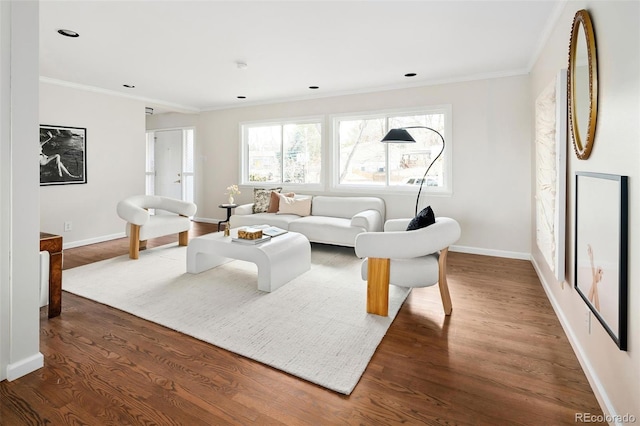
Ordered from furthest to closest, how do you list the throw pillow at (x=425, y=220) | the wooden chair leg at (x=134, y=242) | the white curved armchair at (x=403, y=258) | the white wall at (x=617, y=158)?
1. the wooden chair leg at (x=134, y=242)
2. the throw pillow at (x=425, y=220)
3. the white curved armchair at (x=403, y=258)
4. the white wall at (x=617, y=158)

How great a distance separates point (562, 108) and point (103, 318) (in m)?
3.70

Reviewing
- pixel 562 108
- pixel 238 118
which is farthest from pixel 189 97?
pixel 562 108

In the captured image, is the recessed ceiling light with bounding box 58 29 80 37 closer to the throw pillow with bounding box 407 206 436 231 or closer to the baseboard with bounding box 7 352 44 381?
the baseboard with bounding box 7 352 44 381

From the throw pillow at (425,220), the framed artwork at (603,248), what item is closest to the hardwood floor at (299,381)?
the framed artwork at (603,248)

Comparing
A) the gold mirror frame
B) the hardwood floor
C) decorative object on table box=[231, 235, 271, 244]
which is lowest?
the hardwood floor

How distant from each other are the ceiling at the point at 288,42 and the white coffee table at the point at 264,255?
2.01 m

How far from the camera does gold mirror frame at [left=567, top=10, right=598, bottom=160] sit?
1.74 meters

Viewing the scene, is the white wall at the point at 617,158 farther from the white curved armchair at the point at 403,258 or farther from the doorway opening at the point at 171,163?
the doorway opening at the point at 171,163

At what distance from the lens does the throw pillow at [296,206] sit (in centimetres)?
545

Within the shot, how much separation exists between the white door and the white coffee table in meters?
4.39

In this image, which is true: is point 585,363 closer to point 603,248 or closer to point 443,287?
point 603,248

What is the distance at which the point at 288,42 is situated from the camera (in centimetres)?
345

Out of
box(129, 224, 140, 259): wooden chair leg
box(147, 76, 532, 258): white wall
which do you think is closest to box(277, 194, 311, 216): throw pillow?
box(147, 76, 532, 258): white wall

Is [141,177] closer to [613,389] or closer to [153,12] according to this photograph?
[153,12]
